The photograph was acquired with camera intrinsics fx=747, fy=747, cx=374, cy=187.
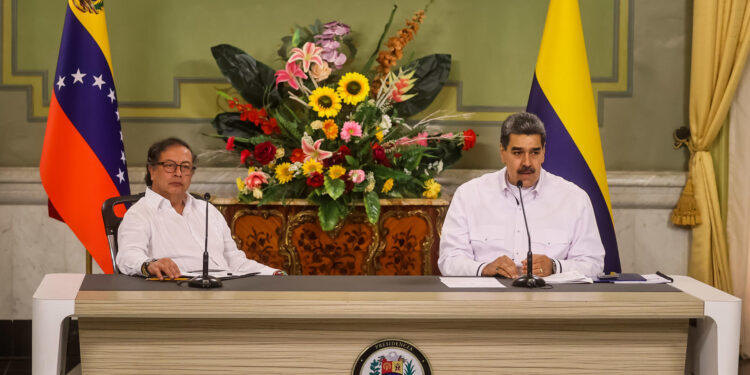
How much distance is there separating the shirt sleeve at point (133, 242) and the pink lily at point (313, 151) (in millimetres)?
1066

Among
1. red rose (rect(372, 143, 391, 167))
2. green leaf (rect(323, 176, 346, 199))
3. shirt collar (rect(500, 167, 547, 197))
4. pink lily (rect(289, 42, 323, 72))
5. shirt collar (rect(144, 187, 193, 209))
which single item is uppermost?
pink lily (rect(289, 42, 323, 72))

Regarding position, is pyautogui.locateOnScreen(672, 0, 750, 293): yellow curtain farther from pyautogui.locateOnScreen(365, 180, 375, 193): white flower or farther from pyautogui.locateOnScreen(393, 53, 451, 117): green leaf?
pyautogui.locateOnScreen(365, 180, 375, 193): white flower

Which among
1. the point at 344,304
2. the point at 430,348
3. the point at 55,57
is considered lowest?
the point at 430,348

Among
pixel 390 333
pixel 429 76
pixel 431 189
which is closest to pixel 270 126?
pixel 431 189

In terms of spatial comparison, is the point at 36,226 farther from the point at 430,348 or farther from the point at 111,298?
the point at 430,348

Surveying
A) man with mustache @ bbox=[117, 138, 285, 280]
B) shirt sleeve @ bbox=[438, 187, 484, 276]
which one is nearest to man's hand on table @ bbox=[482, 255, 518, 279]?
shirt sleeve @ bbox=[438, 187, 484, 276]

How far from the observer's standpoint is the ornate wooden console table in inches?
156

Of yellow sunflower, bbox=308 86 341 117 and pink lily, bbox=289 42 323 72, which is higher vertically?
pink lily, bbox=289 42 323 72

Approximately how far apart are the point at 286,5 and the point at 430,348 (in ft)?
9.93

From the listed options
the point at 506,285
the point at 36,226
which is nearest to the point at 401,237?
the point at 506,285

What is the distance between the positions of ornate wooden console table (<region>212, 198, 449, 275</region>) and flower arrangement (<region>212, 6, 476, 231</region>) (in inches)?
3.9

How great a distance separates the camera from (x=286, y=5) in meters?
4.64

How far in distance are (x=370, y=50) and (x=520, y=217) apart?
198 centimetres

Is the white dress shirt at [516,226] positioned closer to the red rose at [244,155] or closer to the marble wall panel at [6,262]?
the red rose at [244,155]
